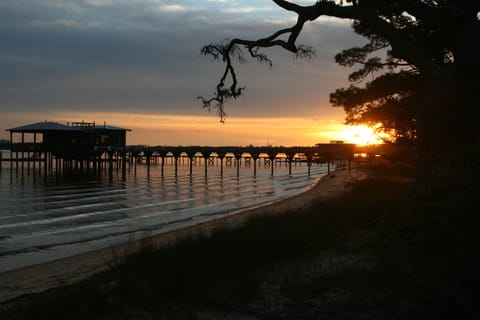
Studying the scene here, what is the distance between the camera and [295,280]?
7438 millimetres

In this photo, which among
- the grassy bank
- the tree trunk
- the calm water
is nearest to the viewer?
the grassy bank

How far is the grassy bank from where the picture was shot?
20.2 ft

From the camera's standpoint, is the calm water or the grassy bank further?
the calm water

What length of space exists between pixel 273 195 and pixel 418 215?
23.8 m

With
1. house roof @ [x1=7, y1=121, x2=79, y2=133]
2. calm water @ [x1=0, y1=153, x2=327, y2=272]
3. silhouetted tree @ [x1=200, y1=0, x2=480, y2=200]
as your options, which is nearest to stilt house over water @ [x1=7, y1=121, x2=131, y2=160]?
house roof @ [x1=7, y1=121, x2=79, y2=133]

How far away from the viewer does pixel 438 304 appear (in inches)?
230

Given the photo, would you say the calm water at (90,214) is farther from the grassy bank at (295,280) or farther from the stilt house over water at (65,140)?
the stilt house over water at (65,140)

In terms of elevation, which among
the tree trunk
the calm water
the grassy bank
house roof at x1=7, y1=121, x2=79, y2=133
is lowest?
the calm water

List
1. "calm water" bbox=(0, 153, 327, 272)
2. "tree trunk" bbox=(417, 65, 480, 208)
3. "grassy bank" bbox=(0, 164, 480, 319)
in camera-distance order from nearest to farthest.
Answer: "grassy bank" bbox=(0, 164, 480, 319), "tree trunk" bbox=(417, 65, 480, 208), "calm water" bbox=(0, 153, 327, 272)

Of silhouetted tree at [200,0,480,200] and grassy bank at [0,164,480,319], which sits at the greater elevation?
silhouetted tree at [200,0,480,200]

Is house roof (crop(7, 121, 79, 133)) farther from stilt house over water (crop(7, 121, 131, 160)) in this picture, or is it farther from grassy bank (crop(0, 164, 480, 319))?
grassy bank (crop(0, 164, 480, 319))

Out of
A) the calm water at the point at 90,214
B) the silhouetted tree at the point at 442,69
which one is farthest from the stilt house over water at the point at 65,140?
the silhouetted tree at the point at 442,69

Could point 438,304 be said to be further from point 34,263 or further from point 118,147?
point 118,147

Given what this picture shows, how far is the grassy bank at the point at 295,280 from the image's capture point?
20.2 ft
